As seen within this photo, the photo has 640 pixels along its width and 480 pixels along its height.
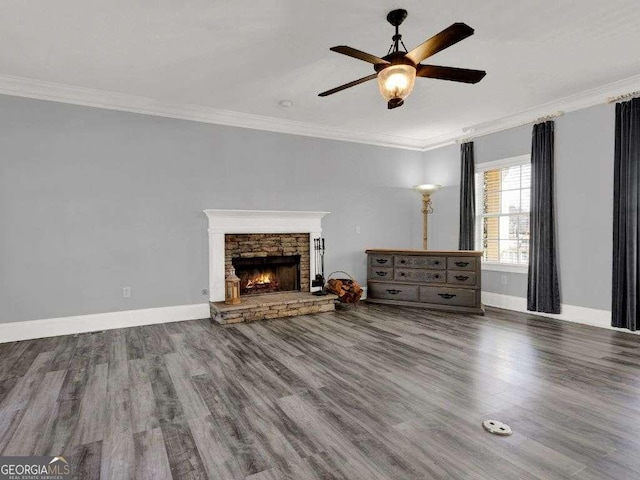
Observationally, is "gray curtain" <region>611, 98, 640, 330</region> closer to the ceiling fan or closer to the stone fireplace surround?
the ceiling fan

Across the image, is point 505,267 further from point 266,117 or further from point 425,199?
point 266,117

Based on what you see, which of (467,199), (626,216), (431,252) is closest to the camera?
(626,216)

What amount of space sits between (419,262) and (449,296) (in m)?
0.64

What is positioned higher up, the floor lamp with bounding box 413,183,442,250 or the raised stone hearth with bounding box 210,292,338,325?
the floor lamp with bounding box 413,183,442,250

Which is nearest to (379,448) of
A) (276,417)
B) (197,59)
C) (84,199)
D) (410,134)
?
(276,417)

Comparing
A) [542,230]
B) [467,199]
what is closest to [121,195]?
[467,199]

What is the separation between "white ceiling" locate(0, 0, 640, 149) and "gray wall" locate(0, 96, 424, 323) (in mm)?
487

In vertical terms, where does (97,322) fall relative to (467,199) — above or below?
below

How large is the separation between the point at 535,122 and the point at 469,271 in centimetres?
219

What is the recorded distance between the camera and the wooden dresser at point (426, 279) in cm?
495

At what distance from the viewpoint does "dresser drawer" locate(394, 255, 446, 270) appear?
520 cm

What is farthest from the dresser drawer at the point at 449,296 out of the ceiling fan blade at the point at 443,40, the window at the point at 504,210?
the ceiling fan blade at the point at 443,40

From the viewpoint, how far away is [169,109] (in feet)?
14.8

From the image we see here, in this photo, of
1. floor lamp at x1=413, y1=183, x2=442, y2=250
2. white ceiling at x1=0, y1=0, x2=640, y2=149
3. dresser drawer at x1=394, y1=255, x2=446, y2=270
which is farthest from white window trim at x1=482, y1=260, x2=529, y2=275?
white ceiling at x1=0, y1=0, x2=640, y2=149
